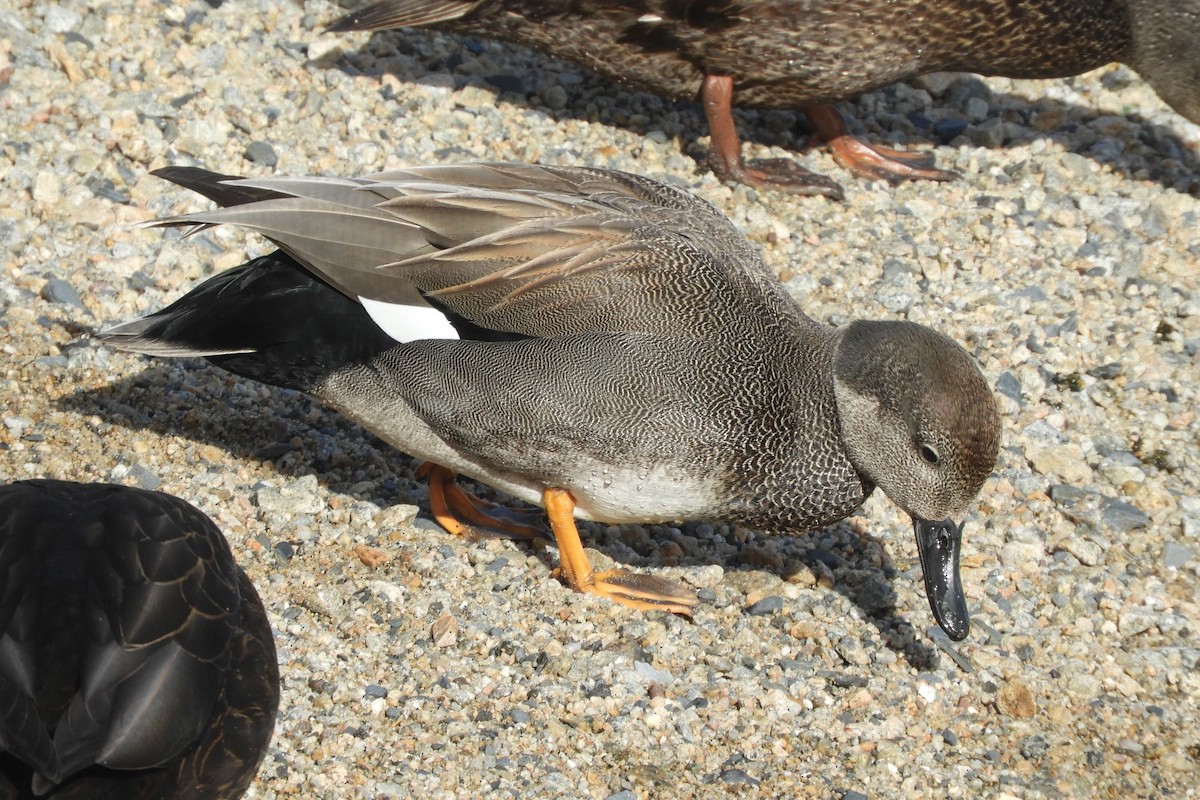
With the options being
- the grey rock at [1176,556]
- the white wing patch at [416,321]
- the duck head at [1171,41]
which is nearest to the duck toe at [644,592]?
the white wing patch at [416,321]

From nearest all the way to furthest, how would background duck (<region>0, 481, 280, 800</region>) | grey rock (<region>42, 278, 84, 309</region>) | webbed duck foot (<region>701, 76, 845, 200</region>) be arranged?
background duck (<region>0, 481, 280, 800</region>), grey rock (<region>42, 278, 84, 309</region>), webbed duck foot (<region>701, 76, 845, 200</region>)

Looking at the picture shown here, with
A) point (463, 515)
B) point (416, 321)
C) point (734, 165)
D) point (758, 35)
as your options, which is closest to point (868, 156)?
point (734, 165)

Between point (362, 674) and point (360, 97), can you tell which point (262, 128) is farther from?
point (362, 674)

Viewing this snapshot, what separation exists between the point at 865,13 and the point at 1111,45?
134 cm

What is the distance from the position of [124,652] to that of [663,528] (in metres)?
2.12

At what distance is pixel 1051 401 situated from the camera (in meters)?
5.28

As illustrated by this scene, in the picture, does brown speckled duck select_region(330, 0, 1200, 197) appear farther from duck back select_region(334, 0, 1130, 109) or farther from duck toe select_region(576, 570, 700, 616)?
duck toe select_region(576, 570, 700, 616)

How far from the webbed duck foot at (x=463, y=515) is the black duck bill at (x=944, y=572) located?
3.91ft

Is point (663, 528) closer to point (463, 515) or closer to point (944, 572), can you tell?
point (463, 515)

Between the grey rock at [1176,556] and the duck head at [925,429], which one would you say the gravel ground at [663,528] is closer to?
the grey rock at [1176,556]

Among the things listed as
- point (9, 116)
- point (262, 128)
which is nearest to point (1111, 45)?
point (262, 128)

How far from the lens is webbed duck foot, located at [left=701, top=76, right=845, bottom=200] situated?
5984mm

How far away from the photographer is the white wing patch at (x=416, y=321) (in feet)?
13.4

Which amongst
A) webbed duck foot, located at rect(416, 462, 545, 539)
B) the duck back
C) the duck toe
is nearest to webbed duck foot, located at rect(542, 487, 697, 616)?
the duck toe
